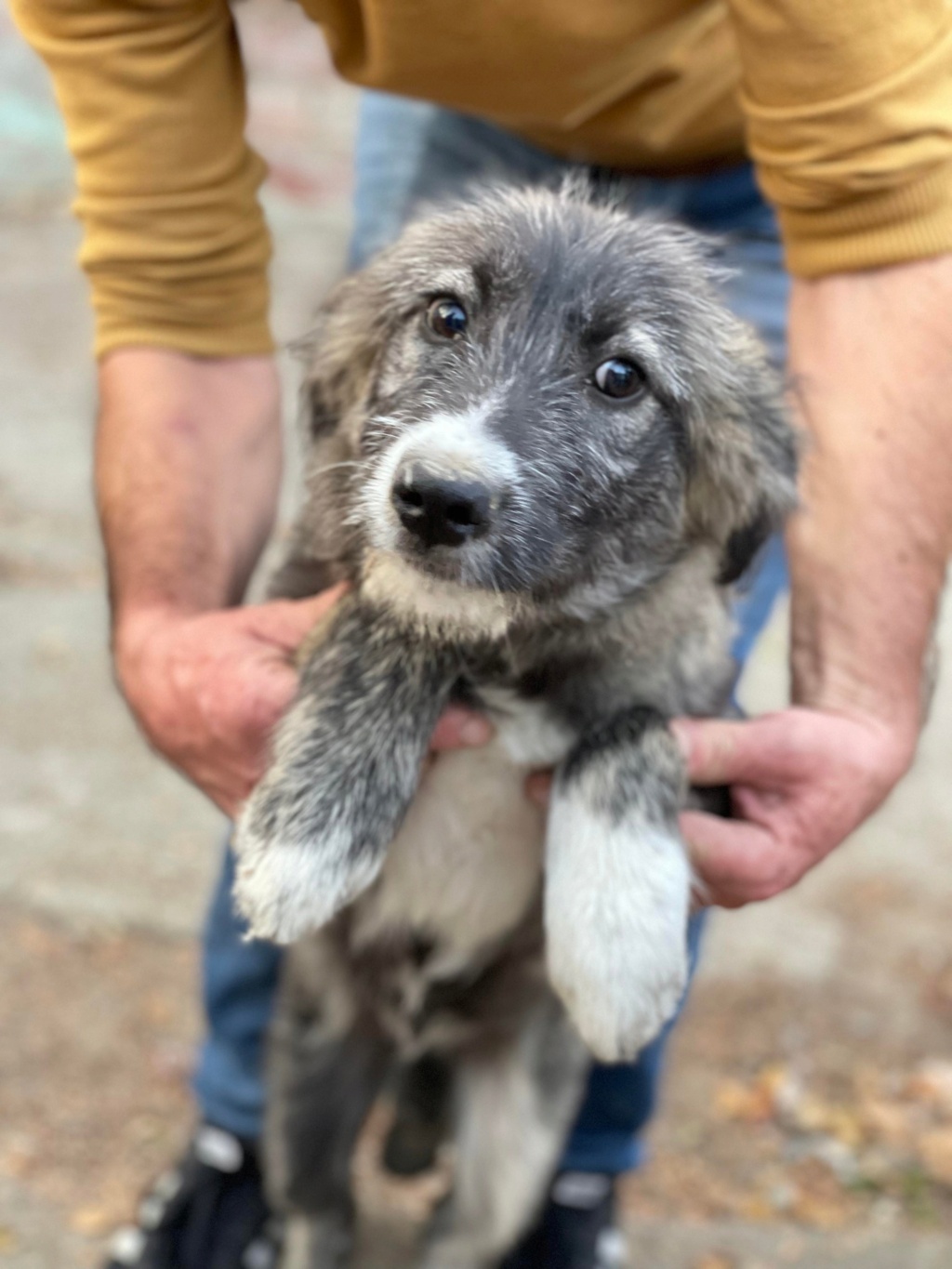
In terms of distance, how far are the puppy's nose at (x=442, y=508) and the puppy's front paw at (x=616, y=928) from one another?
1.88 ft

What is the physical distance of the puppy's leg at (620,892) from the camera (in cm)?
243

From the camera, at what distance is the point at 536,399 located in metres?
2.38

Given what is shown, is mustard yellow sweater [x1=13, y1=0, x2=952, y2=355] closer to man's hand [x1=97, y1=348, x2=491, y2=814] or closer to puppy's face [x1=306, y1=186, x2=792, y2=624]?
man's hand [x1=97, y1=348, x2=491, y2=814]

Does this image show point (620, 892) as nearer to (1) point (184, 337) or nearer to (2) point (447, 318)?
(2) point (447, 318)

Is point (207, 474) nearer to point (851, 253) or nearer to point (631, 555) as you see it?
point (631, 555)

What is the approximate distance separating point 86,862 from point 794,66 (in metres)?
3.18

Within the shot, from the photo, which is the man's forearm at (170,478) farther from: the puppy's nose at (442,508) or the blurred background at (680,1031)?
the blurred background at (680,1031)

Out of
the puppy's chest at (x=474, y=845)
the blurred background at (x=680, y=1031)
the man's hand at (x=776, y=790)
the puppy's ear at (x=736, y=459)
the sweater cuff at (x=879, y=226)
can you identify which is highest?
the sweater cuff at (x=879, y=226)

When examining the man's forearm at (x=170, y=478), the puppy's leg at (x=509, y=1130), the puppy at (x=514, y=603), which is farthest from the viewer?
the puppy's leg at (x=509, y=1130)

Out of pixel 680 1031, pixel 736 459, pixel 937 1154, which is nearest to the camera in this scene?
pixel 736 459

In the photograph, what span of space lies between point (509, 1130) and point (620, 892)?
1.04m

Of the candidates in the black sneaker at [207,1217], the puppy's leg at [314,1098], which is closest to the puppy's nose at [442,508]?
the puppy's leg at [314,1098]

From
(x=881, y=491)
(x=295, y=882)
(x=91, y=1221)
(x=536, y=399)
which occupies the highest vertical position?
(x=536, y=399)

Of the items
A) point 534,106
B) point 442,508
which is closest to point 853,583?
point 442,508
